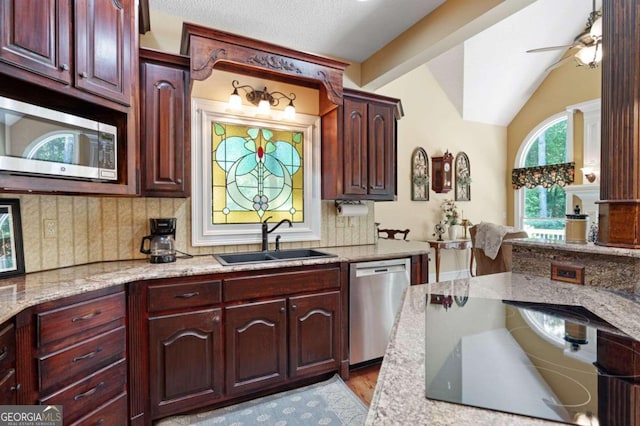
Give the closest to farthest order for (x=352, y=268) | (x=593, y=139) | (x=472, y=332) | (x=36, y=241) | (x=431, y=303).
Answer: (x=472, y=332), (x=431, y=303), (x=36, y=241), (x=352, y=268), (x=593, y=139)

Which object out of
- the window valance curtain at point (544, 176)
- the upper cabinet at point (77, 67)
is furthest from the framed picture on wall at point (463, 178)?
the upper cabinet at point (77, 67)

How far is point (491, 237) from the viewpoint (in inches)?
157

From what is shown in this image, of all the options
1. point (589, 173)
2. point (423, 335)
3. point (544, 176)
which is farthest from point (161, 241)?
point (544, 176)

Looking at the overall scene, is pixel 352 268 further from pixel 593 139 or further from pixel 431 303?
pixel 593 139

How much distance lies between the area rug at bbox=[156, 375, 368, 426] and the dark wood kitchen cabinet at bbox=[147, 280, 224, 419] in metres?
0.11

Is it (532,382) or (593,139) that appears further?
(593,139)

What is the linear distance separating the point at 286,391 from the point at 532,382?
198 cm

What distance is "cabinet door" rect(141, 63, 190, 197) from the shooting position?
2.12 m

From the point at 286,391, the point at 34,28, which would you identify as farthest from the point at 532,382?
the point at 34,28

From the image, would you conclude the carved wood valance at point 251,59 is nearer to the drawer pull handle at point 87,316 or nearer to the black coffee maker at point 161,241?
the black coffee maker at point 161,241

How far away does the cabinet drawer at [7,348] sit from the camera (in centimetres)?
119

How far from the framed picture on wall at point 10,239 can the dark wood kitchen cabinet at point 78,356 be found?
0.54m

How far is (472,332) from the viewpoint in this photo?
3.09ft

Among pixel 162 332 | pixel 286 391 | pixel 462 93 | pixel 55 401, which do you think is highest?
pixel 462 93
